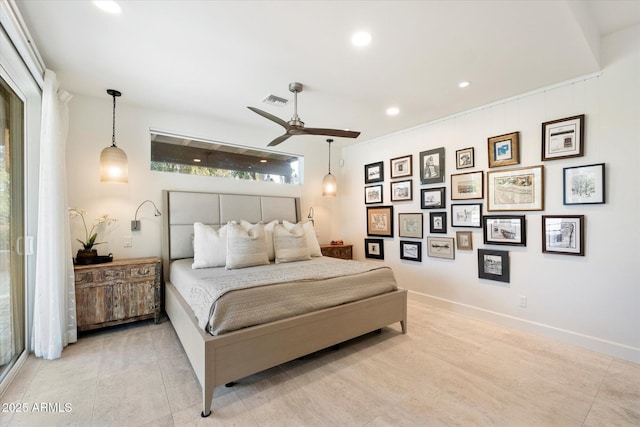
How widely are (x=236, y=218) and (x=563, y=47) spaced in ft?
13.1

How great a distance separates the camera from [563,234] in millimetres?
2871

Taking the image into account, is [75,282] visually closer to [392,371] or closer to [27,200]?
[27,200]

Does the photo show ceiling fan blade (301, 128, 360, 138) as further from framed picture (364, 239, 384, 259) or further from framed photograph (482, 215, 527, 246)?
framed picture (364, 239, 384, 259)

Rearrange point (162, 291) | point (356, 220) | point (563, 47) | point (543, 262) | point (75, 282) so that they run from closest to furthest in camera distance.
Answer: point (563, 47) < point (75, 282) < point (543, 262) < point (162, 291) < point (356, 220)

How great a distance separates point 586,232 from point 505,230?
2.30 feet

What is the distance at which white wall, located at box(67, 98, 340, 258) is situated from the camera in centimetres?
324

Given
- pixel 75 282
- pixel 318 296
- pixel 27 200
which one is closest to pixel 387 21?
pixel 318 296

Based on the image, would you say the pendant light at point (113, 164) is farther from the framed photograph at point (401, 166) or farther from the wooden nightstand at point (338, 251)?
the framed photograph at point (401, 166)

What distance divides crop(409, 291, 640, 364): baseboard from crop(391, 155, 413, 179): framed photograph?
1.88 metres

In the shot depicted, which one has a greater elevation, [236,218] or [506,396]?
[236,218]

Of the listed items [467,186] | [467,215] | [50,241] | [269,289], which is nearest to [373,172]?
[467,186]

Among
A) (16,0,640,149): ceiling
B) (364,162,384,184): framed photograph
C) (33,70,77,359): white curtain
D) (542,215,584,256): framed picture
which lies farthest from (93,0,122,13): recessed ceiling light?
(542,215,584,256): framed picture

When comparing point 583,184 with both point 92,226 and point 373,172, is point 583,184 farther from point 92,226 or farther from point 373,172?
point 92,226

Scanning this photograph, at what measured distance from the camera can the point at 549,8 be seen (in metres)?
1.88
